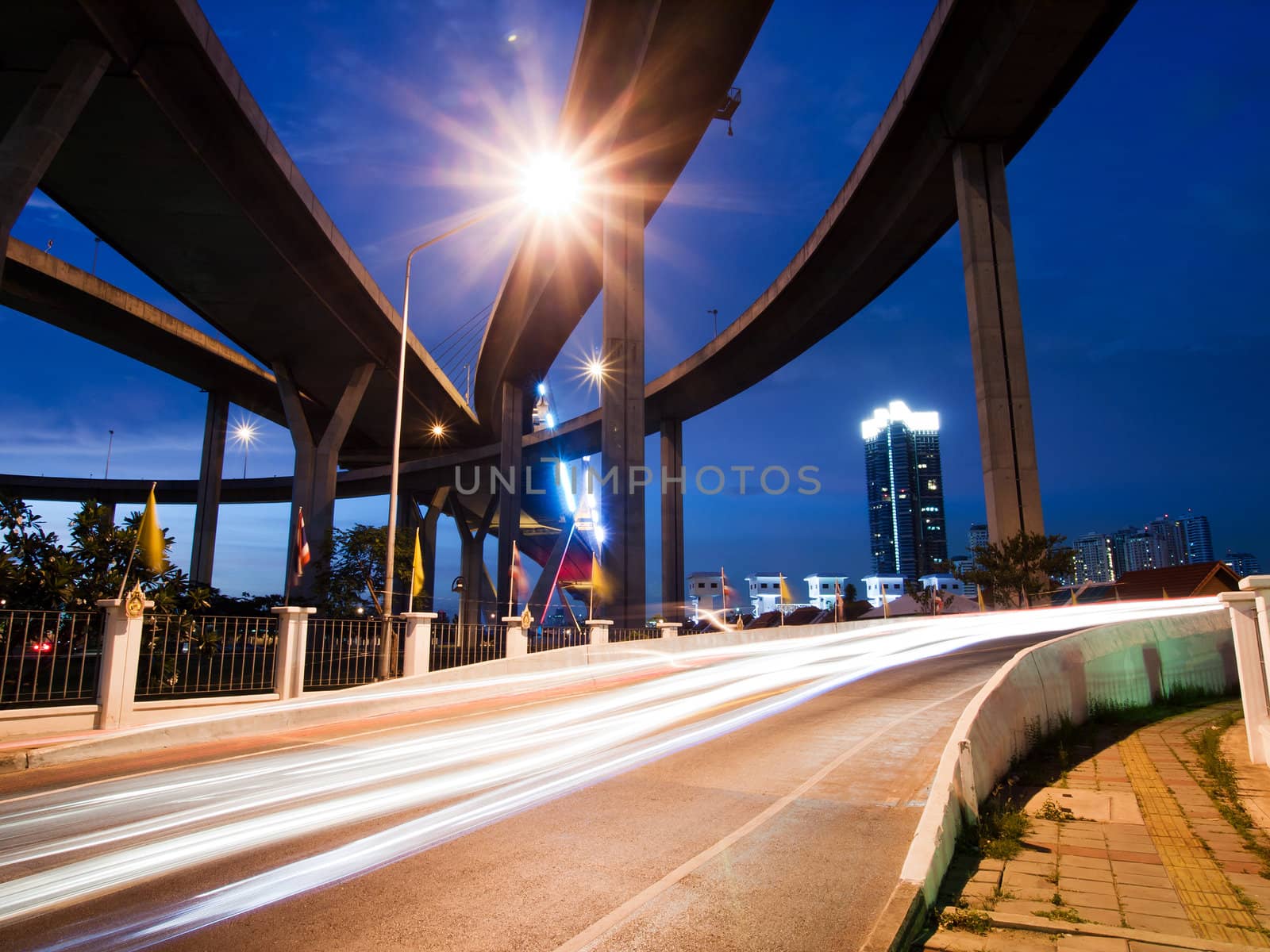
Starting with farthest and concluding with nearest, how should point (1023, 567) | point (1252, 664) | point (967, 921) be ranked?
point (1023, 567) → point (1252, 664) → point (967, 921)

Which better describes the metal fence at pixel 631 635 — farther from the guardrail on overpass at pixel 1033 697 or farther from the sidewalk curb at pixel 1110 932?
the sidewalk curb at pixel 1110 932

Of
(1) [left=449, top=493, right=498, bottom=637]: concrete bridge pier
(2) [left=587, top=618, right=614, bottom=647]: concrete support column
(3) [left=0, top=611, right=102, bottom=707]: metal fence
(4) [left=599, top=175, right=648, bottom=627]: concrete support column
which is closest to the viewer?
(3) [left=0, top=611, right=102, bottom=707]: metal fence

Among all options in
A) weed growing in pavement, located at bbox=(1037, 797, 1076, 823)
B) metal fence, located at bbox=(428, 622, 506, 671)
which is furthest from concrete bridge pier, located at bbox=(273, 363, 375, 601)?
weed growing in pavement, located at bbox=(1037, 797, 1076, 823)

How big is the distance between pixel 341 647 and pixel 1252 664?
15.6 m

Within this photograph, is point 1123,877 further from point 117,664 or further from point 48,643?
point 48,643

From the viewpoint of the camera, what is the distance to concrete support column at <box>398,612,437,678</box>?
17.2 m

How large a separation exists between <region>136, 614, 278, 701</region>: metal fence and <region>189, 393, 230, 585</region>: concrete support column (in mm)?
39065

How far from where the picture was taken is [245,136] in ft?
75.0

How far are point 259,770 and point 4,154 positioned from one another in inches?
664

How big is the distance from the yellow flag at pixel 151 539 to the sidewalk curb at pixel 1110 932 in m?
13.7

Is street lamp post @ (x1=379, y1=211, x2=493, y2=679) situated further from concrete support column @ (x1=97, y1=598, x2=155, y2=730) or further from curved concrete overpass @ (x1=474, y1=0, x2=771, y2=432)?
curved concrete overpass @ (x1=474, y1=0, x2=771, y2=432)

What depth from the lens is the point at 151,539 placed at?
13.5 meters

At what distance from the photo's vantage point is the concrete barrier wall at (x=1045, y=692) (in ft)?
16.2

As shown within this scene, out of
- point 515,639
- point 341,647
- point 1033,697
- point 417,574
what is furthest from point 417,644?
point 1033,697
